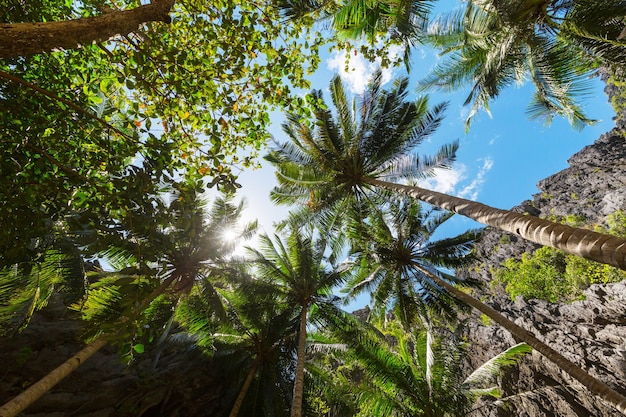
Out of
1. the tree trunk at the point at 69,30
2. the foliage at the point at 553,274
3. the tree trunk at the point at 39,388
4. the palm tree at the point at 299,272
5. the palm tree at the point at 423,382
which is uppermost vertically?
the foliage at the point at 553,274

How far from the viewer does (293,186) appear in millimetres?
11031

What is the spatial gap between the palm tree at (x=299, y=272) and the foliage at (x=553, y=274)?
71.8 ft

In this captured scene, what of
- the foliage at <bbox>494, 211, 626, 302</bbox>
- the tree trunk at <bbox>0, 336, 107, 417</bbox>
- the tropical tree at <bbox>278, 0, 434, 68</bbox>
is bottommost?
the tree trunk at <bbox>0, 336, 107, 417</bbox>

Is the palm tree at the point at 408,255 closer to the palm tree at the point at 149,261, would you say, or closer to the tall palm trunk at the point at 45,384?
the palm tree at the point at 149,261

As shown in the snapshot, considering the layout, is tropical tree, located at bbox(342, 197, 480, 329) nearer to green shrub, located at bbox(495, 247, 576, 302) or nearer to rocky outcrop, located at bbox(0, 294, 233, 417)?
rocky outcrop, located at bbox(0, 294, 233, 417)

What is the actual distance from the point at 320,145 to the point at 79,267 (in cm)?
792

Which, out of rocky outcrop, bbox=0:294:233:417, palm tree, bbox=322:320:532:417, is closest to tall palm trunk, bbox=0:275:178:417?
rocky outcrop, bbox=0:294:233:417

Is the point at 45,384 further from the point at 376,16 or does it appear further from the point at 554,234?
the point at 376,16

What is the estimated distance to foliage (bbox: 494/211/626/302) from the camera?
21.8m

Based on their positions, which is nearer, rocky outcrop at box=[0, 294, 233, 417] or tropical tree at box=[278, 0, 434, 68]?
tropical tree at box=[278, 0, 434, 68]

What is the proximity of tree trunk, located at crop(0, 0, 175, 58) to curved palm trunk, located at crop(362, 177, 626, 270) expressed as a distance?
14.1 ft

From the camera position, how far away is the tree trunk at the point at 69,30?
2068mm

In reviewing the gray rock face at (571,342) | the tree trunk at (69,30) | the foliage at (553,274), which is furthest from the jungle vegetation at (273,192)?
the foliage at (553,274)

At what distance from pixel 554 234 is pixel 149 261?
4.52 meters
